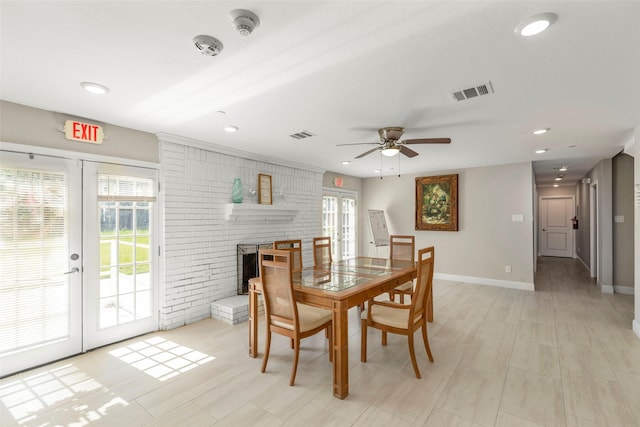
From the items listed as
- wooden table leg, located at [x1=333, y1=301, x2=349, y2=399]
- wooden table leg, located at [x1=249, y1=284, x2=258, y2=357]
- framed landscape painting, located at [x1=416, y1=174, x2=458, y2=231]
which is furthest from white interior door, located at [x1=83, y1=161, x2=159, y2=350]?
framed landscape painting, located at [x1=416, y1=174, x2=458, y2=231]

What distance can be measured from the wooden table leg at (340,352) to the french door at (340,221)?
4.15m

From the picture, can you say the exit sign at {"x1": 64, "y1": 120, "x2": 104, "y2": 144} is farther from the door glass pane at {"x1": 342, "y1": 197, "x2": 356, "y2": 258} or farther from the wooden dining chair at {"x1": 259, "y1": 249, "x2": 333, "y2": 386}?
the door glass pane at {"x1": 342, "y1": 197, "x2": 356, "y2": 258}

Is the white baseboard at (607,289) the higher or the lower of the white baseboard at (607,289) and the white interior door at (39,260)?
the lower

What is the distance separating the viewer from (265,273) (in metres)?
2.61

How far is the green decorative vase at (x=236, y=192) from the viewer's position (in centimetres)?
434

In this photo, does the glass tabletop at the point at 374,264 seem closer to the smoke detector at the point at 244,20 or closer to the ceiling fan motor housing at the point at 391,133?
the ceiling fan motor housing at the point at 391,133

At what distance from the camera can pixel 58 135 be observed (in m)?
2.87

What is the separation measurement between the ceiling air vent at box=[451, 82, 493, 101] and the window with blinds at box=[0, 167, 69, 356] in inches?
147

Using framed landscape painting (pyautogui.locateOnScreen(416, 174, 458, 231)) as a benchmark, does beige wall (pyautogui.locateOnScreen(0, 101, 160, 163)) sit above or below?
above

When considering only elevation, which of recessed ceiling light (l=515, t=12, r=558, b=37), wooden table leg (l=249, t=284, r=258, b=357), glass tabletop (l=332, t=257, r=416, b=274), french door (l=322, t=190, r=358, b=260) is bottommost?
wooden table leg (l=249, t=284, r=258, b=357)

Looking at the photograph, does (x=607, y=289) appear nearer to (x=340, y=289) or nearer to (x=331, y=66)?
(x=340, y=289)

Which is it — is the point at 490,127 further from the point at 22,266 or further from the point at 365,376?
the point at 22,266

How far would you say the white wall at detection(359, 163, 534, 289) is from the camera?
5477 mm

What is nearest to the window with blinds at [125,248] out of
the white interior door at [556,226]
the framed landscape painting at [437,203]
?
the framed landscape painting at [437,203]
